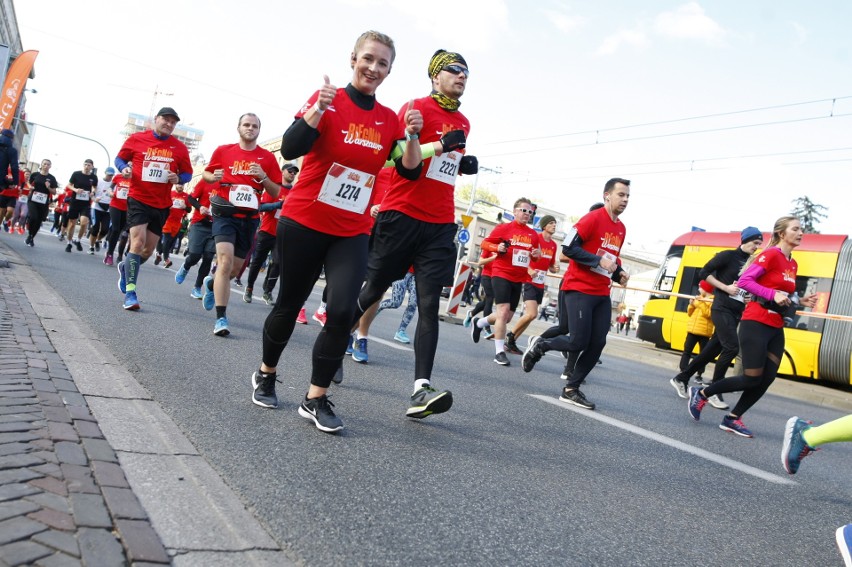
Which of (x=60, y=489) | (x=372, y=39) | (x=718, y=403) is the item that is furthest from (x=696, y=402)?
(x=60, y=489)

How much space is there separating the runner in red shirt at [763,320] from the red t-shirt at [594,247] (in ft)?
3.69

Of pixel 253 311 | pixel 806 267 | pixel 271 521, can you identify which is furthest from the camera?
pixel 806 267

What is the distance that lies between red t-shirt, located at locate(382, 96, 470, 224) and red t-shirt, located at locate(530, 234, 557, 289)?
19.9ft

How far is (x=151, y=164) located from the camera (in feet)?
27.7

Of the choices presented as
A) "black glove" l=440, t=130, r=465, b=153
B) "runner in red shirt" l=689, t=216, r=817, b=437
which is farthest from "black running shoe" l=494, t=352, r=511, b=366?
"black glove" l=440, t=130, r=465, b=153

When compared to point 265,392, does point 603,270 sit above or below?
above

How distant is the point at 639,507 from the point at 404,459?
1095 mm

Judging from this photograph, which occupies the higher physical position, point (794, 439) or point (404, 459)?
point (794, 439)

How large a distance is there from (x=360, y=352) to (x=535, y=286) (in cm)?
509

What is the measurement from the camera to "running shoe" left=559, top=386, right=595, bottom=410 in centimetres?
653

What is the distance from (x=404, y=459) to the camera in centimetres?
364

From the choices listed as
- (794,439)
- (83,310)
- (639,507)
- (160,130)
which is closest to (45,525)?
(639,507)

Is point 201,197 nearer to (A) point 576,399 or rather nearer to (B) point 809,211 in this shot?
(A) point 576,399

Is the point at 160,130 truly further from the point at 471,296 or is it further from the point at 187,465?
the point at 471,296
